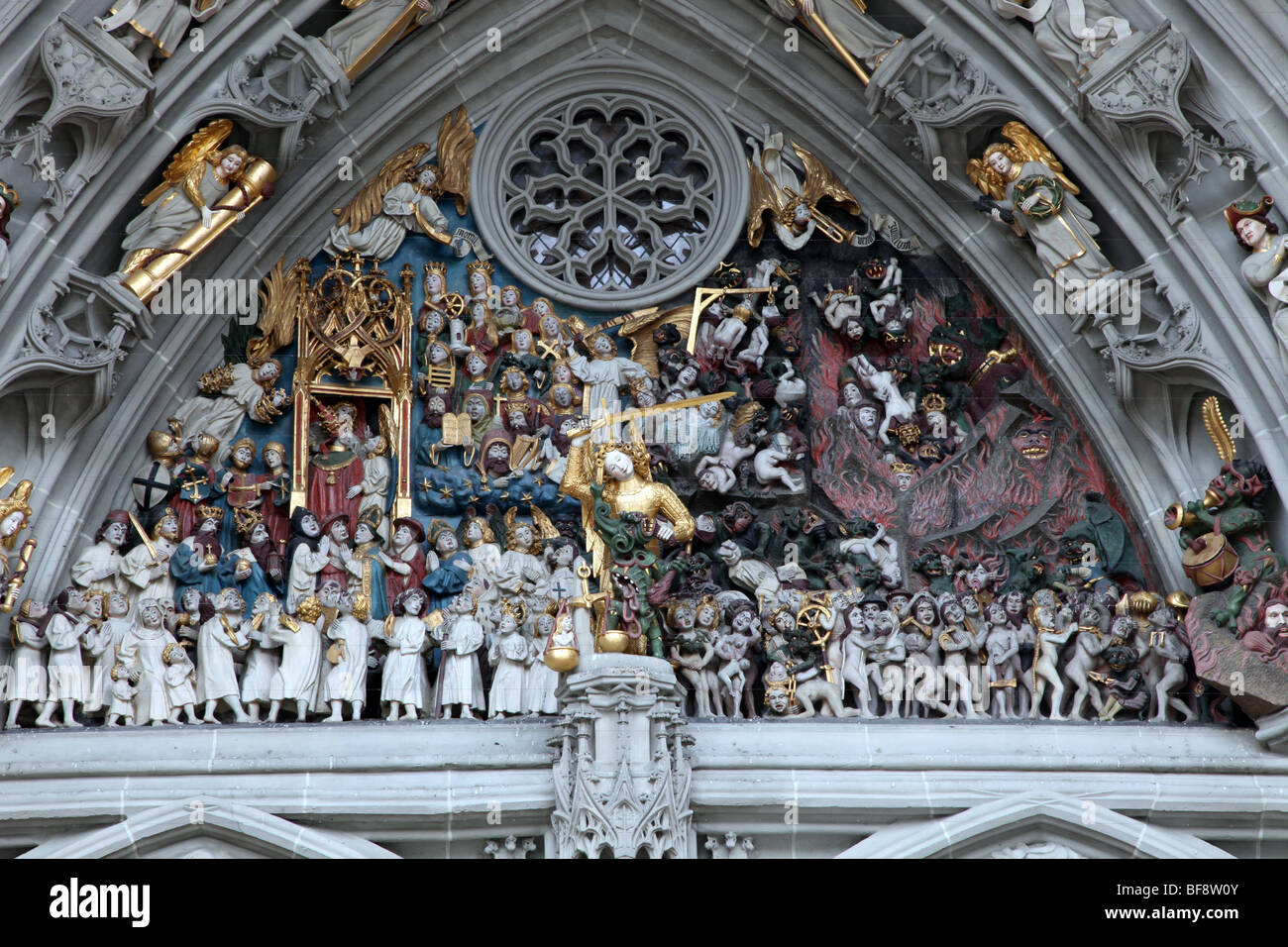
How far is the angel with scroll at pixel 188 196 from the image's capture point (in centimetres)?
1306

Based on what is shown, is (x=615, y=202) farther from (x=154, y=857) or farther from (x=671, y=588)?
(x=154, y=857)

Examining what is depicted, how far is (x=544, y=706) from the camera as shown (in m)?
12.7

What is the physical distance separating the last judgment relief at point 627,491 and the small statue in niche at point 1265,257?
46 millimetres

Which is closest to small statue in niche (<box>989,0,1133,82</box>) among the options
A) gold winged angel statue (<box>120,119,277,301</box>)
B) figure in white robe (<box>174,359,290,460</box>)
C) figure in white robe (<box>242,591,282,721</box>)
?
A: gold winged angel statue (<box>120,119,277,301</box>)

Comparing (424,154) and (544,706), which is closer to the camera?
(544,706)

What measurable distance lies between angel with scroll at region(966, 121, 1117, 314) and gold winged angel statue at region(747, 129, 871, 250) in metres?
1.20

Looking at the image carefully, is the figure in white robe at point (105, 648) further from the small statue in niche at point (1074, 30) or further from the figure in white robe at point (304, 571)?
the small statue in niche at point (1074, 30)

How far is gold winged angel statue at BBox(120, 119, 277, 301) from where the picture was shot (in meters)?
13.0

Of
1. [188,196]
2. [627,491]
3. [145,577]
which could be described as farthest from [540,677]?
[188,196]

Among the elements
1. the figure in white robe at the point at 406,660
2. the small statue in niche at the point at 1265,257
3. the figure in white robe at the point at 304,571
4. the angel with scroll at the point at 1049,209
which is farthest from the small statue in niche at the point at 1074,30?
the figure in white robe at the point at 304,571

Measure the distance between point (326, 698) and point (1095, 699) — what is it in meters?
4.32

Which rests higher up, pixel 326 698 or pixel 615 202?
pixel 615 202
